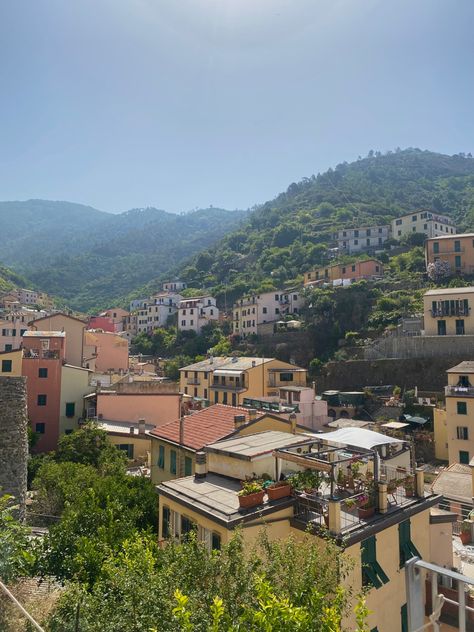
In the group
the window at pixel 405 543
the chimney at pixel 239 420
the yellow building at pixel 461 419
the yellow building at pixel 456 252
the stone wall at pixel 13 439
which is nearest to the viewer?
the window at pixel 405 543

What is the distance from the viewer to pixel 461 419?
3083 cm

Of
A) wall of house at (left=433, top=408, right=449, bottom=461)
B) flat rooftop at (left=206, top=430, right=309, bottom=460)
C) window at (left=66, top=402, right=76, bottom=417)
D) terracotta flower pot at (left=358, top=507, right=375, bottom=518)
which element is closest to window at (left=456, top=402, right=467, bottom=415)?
wall of house at (left=433, top=408, right=449, bottom=461)

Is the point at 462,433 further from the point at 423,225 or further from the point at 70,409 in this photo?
the point at 423,225

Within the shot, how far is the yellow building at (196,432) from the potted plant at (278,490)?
5.90 meters

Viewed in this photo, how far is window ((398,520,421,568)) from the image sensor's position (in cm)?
981

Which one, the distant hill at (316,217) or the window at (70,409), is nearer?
the window at (70,409)

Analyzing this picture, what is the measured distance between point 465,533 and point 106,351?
43.8 m

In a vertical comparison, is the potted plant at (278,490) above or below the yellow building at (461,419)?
above

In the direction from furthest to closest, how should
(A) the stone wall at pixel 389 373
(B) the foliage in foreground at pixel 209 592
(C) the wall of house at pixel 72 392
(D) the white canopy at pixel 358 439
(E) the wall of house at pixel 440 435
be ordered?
(A) the stone wall at pixel 389 373 < (E) the wall of house at pixel 440 435 < (C) the wall of house at pixel 72 392 < (D) the white canopy at pixel 358 439 < (B) the foliage in foreground at pixel 209 592

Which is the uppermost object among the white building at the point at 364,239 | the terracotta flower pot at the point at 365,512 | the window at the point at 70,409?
the white building at the point at 364,239

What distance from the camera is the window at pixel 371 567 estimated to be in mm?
8758

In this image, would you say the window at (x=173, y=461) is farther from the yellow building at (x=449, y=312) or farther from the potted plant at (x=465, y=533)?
the yellow building at (x=449, y=312)

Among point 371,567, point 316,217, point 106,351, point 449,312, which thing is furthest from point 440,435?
point 316,217

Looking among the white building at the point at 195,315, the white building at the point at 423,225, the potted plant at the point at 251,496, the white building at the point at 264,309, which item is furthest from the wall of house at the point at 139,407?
the white building at the point at 423,225
